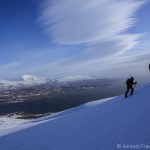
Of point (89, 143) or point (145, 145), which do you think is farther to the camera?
point (89, 143)

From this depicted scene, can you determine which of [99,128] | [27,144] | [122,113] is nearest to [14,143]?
[27,144]

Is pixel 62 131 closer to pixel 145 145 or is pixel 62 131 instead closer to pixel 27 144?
pixel 27 144

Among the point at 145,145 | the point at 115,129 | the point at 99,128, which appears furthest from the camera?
the point at 99,128

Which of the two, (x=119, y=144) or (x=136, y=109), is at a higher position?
(x=136, y=109)

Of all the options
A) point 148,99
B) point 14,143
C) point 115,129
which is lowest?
point 14,143

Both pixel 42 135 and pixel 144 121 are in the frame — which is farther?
pixel 42 135

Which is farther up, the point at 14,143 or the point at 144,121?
the point at 144,121

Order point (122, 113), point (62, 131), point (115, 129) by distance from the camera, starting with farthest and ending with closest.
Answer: point (62, 131)
point (122, 113)
point (115, 129)

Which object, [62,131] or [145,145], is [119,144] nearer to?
[145,145]

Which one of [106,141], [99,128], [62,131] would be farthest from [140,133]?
[62,131]
